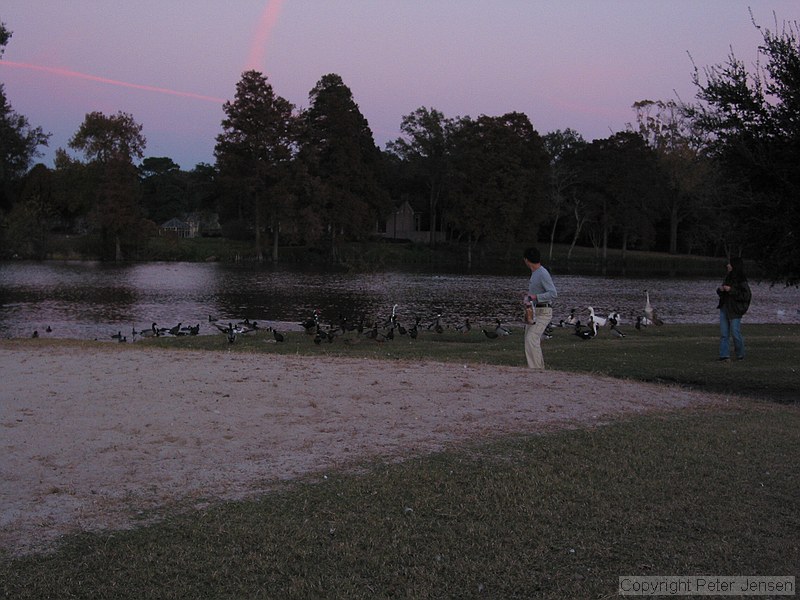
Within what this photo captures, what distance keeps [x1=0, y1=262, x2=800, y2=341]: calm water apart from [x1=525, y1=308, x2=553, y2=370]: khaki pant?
1529 cm

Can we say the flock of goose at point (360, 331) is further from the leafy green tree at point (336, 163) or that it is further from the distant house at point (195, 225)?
the distant house at point (195, 225)

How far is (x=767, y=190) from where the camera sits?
10.0 meters

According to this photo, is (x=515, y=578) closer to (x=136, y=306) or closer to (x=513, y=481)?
(x=513, y=481)

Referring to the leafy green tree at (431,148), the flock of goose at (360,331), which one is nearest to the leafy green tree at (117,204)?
the leafy green tree at (431,148)

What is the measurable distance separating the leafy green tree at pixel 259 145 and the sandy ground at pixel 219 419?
62.1 m

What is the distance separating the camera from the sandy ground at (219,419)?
6.31 metres

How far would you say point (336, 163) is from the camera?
7869 cm

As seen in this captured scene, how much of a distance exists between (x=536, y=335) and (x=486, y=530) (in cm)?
742

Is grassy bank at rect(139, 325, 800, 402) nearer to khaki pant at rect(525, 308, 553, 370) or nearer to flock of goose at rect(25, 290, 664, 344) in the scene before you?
flock of goose at rect(25, 290, 664, 344)

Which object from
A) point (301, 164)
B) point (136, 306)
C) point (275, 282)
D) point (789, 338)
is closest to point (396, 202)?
point (301, 164)

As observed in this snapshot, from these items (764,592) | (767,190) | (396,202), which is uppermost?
(396,202)

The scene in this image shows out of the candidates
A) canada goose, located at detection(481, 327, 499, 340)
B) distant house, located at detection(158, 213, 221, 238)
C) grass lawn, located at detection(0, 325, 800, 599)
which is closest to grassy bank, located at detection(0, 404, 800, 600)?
grass lawn, located at detection(0, 325, 800, 599)

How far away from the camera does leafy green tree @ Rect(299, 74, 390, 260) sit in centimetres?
7744

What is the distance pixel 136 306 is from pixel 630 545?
32269mm
